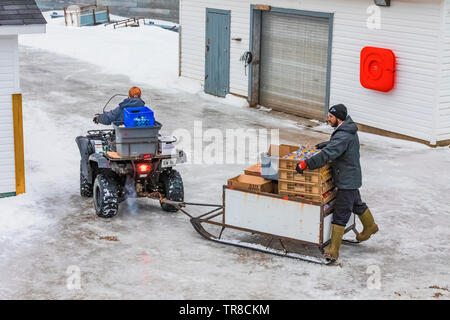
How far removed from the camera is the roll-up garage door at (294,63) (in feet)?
62.0

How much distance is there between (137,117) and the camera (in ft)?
37.4

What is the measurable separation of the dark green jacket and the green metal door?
11823mm

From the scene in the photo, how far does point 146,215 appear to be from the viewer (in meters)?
12.0

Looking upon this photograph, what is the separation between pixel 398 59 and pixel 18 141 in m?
8.25

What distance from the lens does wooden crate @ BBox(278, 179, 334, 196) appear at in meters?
9.90

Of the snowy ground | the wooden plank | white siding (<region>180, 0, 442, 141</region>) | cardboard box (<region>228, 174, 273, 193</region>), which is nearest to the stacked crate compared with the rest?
cardboard box (<region>228, 174, 273, 193</region>)

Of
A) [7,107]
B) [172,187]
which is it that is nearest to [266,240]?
[172,187]

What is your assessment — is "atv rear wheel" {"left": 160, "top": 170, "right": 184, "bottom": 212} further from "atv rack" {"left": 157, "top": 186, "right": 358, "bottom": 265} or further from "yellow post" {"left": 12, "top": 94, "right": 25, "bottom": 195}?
"yellow post" {"left": 12, "top": 94, "right": 25, "bottom": 195}

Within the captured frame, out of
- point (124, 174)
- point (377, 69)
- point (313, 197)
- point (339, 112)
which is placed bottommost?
point (124, 174)

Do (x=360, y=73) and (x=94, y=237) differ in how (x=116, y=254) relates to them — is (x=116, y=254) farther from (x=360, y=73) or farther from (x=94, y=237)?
(x=360, y=73)

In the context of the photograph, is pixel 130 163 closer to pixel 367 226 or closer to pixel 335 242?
pixel 335 242

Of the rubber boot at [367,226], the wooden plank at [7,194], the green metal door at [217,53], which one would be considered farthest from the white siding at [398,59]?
the wooden plank at [7,194]
